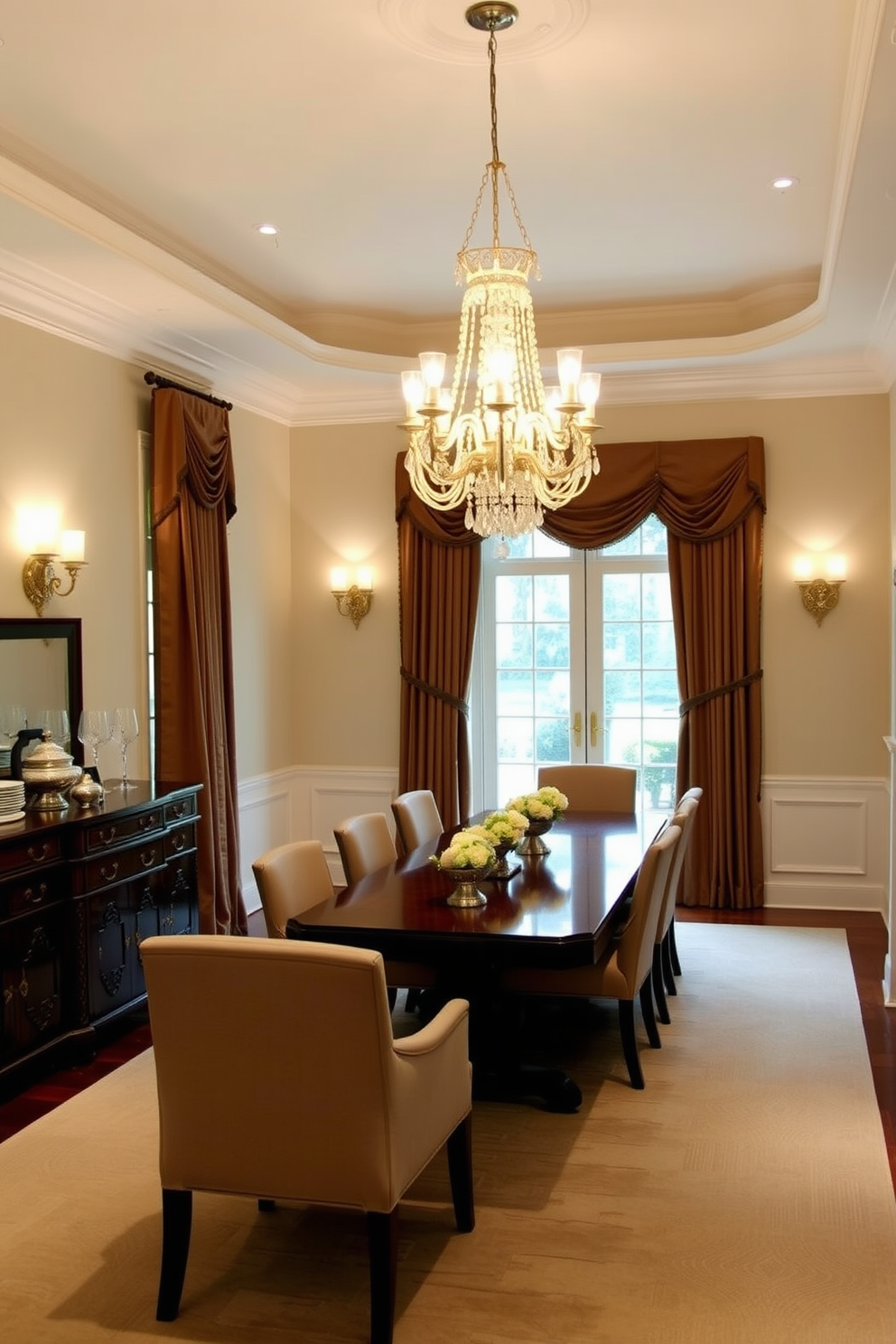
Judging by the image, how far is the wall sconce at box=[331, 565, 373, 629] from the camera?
24.1 feet

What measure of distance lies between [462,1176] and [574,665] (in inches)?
174

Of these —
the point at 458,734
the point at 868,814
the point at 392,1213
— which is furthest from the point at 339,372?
the point at 392,1213

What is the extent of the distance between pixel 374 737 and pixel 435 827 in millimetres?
2005

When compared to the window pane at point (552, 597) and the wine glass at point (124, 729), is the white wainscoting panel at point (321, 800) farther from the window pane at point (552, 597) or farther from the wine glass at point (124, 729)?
the wine glass at point (124, 729)

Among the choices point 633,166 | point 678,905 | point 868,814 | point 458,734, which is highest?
point 633,166

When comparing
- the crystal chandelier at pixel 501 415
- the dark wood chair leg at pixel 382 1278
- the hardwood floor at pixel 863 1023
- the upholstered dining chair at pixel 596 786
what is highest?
the crystal chandelier at pixel 501 415

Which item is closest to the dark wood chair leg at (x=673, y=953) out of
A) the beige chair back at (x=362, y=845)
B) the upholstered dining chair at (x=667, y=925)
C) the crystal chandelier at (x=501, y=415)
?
the upholstered dining chair at (x=667, y=925)

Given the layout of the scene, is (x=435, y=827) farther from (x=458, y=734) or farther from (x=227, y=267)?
(x=227, y=267)

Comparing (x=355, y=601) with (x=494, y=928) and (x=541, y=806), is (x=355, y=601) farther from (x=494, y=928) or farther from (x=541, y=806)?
(x=494, y=928)

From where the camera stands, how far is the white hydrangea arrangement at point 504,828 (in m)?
4.12

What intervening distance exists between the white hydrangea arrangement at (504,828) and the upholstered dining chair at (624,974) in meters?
0.44

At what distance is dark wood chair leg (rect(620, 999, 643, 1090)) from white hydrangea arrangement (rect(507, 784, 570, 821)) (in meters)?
0.86

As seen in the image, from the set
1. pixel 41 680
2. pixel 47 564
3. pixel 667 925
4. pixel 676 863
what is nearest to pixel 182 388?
pixel 47 564

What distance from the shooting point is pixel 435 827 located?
5.50 m
